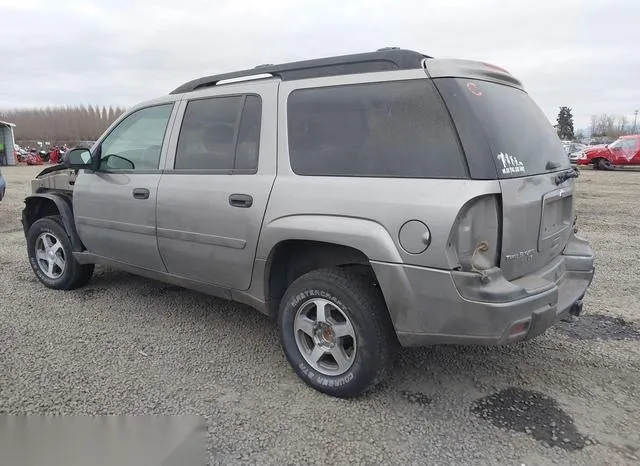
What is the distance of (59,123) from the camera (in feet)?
314

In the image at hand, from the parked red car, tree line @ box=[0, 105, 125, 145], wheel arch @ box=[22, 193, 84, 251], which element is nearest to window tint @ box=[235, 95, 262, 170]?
wheel arch @ box=[22, 193, 84, 251]

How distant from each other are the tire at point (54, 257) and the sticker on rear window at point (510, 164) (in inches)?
158

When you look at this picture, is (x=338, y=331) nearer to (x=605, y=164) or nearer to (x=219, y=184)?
(x=219, y=184)

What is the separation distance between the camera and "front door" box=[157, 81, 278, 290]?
332 cm

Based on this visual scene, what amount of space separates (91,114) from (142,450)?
389 feet

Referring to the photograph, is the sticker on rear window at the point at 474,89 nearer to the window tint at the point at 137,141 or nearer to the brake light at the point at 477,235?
the brake light at the point at 477,235

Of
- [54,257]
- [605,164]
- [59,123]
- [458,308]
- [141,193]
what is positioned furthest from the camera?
[59,123]

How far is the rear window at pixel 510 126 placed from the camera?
8.73 ft

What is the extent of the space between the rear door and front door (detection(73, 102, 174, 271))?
7.79 ft

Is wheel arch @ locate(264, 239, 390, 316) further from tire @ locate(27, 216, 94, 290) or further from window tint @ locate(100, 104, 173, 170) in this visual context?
tire @ locate(27, 216, 94, 290)

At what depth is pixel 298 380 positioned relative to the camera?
3305 millimetres

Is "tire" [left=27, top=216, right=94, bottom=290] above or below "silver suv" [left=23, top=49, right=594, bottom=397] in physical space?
below

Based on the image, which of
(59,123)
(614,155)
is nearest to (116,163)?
(614,155)

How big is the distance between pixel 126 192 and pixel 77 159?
76cm
